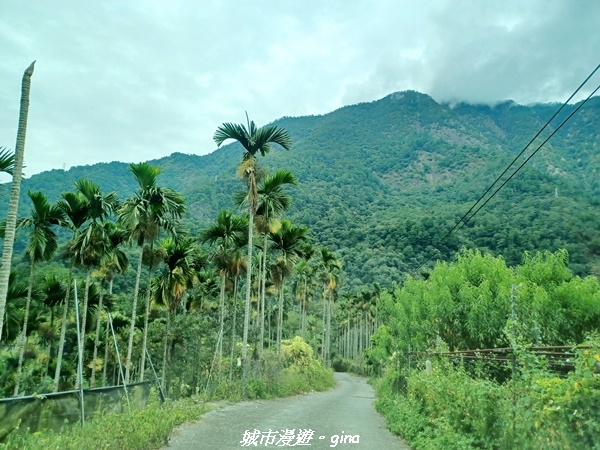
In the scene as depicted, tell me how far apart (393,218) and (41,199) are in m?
87.9

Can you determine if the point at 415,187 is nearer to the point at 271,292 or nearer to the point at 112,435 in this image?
the point at 271,292

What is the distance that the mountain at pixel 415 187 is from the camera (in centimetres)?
5382

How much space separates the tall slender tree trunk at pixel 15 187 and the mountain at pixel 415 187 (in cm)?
2512

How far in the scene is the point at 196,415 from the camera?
1362cm

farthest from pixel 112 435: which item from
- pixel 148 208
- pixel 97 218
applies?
pixel 97 218

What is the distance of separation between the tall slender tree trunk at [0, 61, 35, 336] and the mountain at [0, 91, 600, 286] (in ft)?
82.4

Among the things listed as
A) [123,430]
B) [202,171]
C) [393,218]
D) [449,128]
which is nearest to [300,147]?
[202,171]

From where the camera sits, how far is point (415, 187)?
4936 inches

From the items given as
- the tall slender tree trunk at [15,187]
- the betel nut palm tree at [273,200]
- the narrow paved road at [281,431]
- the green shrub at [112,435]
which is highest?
the betel nut palm tree at [273,200]

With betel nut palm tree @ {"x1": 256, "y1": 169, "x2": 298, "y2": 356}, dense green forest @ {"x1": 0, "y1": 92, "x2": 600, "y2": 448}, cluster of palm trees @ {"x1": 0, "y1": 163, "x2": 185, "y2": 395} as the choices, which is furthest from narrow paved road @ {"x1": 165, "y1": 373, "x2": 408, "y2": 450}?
betel nut palm tree @ {"x1": 256, "y1": 169, "x2": 298, "y2": 356}

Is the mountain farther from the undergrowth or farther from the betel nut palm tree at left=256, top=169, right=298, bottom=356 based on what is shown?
the undergrowth

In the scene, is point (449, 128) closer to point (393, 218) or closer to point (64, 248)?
point (393, 218)

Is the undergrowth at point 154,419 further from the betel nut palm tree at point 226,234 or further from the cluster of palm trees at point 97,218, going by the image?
the cluster of palm trees at point 97,218

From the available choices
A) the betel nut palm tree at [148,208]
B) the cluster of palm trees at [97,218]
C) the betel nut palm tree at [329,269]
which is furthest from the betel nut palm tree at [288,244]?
the betel nut palm tree at [329,269]
